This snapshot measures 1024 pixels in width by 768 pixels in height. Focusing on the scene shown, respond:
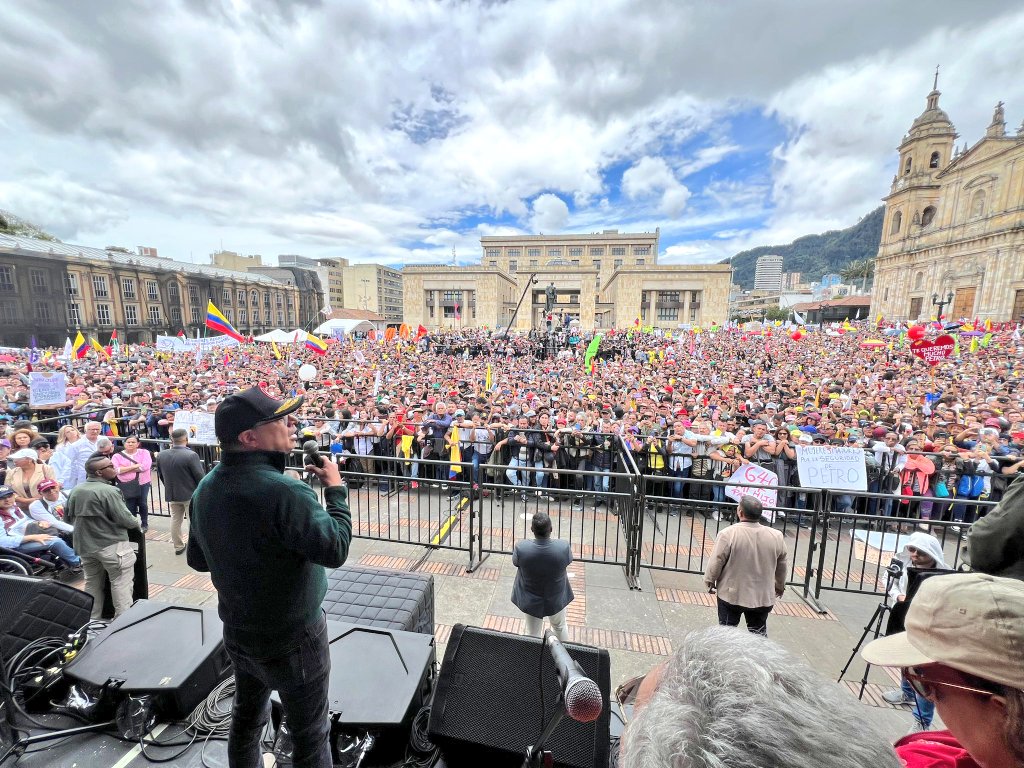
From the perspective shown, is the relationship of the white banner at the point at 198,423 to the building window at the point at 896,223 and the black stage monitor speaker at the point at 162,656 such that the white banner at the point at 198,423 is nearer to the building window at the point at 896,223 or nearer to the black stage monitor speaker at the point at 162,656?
the black stage monitor speaker at the point at 162,656

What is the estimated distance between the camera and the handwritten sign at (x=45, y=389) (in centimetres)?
939

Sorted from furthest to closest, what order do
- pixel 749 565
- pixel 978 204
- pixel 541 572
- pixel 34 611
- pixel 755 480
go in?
pixel 978 204, pixel 755 480, pixel 541 572, pixel 749 565, pixel 34 611

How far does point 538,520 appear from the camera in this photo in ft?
12.0

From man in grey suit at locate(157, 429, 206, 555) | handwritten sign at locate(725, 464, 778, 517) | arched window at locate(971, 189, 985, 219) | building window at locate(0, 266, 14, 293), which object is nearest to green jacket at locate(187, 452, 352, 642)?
man in grey suit at locate(157, 429, 206, 555)

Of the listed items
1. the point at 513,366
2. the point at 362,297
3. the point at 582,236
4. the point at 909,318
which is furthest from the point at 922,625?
the point at 362,297

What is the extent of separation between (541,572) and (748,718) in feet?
9.95

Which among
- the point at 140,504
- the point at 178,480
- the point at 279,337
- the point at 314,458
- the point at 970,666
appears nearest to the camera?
the point at 970,666

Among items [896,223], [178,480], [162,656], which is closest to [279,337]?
[178,480]

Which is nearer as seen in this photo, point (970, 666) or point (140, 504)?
point (970, 666)

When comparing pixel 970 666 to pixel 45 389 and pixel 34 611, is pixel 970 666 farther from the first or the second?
pixel 45 389

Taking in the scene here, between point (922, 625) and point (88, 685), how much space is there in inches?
161

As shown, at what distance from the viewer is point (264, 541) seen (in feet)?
6.09

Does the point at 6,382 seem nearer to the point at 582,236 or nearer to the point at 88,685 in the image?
the point at 88,685

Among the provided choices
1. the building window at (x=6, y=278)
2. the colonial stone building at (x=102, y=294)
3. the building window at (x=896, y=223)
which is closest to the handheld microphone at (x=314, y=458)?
the colonial stone building at (x=102, y=294)
